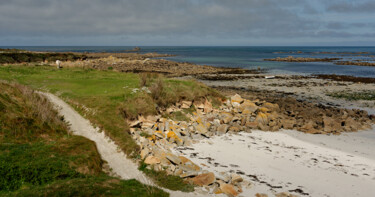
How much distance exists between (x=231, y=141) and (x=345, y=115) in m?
16.4

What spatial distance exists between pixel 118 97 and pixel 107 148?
727 cm

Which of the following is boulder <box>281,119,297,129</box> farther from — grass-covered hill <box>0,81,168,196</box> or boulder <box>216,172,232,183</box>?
grass-covered hill <box>0,81,168,196</box>

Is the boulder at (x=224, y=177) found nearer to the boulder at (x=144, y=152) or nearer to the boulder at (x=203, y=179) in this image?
the boulder at (x=203, y=179)

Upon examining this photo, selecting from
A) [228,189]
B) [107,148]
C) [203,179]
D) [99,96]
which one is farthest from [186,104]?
[228,189]

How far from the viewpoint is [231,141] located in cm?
1948

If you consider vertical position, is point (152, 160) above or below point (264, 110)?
below

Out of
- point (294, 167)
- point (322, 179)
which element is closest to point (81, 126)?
point (294, 167)

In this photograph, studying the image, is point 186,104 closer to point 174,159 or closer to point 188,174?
point 174,159

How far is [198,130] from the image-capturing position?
20.3 metres

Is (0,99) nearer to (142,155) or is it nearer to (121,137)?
(121,137)

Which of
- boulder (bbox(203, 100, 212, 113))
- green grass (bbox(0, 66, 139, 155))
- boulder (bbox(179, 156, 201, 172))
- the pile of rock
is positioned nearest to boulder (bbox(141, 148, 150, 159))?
the pile of rock

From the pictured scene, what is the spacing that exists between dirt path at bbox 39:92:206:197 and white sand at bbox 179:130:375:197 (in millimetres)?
4249

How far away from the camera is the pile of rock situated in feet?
41.7

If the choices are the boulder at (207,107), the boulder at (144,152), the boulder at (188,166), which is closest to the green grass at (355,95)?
the boulder at (207,107)
